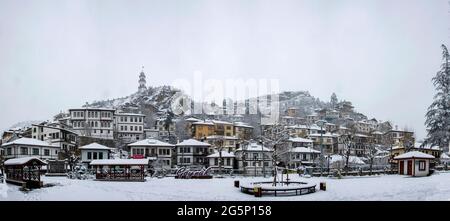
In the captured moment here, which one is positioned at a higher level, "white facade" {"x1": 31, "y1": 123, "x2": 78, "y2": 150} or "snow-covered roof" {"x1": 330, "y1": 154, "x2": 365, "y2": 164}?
"white facade" {"x1": 31, "y1": 123, "x2": 78, "y2": 150}

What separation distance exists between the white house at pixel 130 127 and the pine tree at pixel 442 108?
4697mm

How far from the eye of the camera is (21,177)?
16.9 feet

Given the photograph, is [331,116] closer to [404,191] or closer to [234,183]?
[404,191]

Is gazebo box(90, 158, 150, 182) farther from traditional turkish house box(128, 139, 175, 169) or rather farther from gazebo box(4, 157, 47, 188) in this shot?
gazebo box(4, 157, 47, 188)

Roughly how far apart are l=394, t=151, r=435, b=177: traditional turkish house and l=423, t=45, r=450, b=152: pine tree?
0.37 meters

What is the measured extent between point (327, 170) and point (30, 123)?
4921 mm

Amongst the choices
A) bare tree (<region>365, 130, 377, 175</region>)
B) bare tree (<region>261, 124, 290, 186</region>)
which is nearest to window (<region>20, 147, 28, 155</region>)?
bare tree (<region>261, 124, 290, 186</region>)

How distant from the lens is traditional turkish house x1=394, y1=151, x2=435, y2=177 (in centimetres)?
551

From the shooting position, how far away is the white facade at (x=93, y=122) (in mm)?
5602

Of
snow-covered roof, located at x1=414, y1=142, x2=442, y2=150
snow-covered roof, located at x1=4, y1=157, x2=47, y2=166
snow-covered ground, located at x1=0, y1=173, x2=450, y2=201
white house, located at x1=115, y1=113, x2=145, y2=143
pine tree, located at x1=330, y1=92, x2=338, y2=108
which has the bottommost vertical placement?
snow-covered ground, located at x1=0, y1=173, x2=450, y2=201

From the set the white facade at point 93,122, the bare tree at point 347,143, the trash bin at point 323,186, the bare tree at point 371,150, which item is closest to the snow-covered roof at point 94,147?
the white facade at point 93,122

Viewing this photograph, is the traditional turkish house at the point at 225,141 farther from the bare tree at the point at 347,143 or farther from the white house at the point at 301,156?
the bare tree at the point at 347,143
